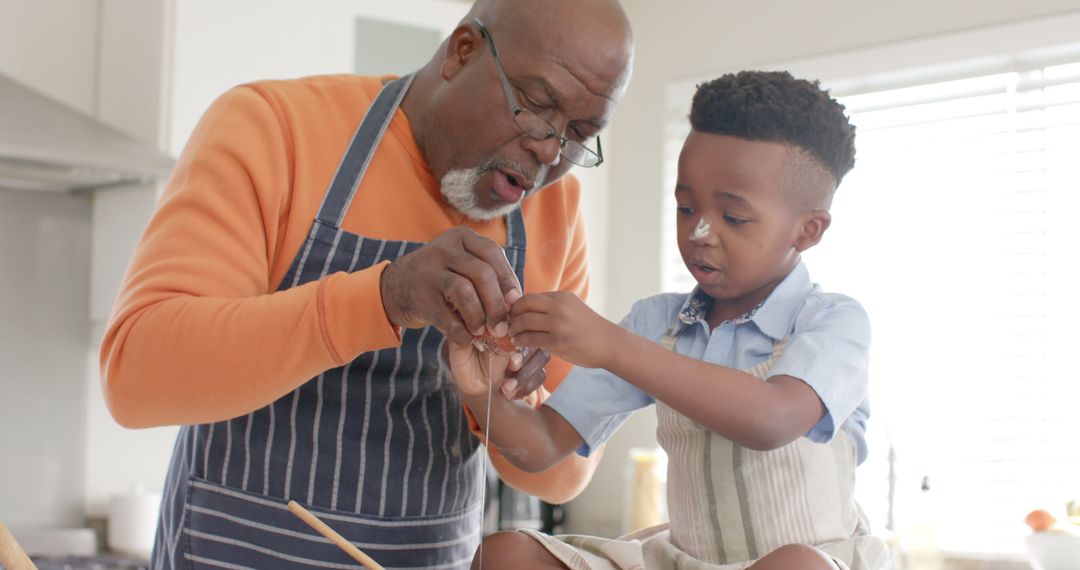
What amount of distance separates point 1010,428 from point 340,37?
1898mm

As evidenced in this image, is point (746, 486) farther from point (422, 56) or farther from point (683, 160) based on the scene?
point (422, 56)

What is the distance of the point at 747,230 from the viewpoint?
1.10m

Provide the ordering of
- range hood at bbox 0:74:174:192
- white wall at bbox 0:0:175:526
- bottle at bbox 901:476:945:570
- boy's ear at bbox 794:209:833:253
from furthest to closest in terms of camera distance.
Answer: white wall at bbox 0:0:175:526, bottle at bbox 901:476:945:570, range hood at bbox 0:74:174:192, boy's ear at bbox 794:209:833:253

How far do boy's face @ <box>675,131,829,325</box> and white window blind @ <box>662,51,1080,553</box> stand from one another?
1.57 meters

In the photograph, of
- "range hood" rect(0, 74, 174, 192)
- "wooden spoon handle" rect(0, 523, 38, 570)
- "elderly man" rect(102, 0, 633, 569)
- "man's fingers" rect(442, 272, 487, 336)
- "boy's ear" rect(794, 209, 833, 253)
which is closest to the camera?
"wooden spoon handle" rect(0, 523, 38, 570)

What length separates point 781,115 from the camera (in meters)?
1.12

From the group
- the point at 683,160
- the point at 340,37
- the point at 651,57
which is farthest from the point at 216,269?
the point at 651,57

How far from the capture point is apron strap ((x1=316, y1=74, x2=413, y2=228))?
3.91ft

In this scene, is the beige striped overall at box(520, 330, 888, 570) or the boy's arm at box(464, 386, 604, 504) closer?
the beige striped overall at box(520, 330, 888, 570)

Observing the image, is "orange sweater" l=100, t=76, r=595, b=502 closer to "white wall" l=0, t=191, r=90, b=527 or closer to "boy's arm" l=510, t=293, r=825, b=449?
"boy's arm" l=510, t=293, r=825, b=449

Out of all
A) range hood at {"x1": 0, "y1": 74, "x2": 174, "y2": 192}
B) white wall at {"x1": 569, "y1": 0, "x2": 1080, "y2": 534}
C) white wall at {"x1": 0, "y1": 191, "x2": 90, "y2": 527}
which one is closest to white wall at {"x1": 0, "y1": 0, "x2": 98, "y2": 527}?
white wall at {"x1": 0, "y1": 191, "x2": 90, "y2": 527}

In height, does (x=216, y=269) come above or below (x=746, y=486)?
above

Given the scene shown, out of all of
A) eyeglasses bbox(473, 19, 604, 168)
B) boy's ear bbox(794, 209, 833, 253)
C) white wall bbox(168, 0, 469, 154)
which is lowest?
boy's ear bbox(794, 209, 833, 253)

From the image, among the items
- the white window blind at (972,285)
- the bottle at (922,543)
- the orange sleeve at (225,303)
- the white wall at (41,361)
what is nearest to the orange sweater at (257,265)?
the orange sleeve at (225,303)
